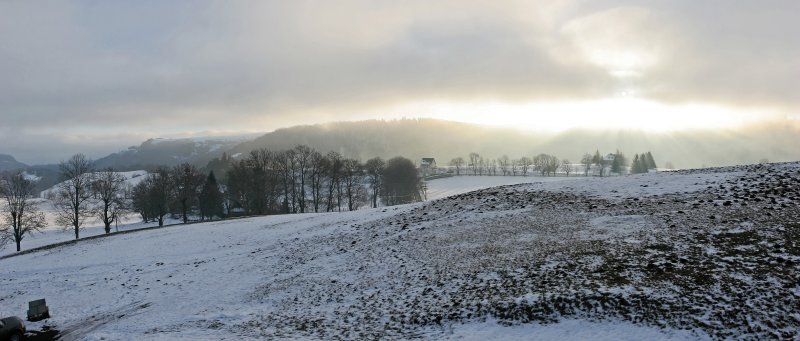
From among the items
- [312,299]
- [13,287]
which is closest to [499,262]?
[312,299]

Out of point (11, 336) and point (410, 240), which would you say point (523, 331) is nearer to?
point (410, 240)

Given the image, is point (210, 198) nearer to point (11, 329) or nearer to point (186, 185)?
point (186, 185)

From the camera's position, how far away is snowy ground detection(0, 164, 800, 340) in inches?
558

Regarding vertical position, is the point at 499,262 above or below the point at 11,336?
above

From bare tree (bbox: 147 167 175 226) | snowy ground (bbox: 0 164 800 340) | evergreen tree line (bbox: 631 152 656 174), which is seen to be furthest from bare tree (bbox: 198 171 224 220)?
evergreen tree line (bbox: 631 152 656 174)

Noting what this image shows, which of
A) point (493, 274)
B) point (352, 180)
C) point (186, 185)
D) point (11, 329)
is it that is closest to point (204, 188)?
point (186, 185)

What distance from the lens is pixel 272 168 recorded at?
8462 cm

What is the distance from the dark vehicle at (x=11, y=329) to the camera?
58.8 ft

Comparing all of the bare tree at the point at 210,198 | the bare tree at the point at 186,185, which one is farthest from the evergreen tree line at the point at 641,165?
the bare tree at the point at 186,185

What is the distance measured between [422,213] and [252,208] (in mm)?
54232

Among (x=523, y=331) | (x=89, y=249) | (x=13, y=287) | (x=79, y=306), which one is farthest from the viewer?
(x=89, y=249)

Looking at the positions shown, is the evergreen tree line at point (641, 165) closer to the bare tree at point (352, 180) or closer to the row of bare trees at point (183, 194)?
the bare tree at point (352, 180)

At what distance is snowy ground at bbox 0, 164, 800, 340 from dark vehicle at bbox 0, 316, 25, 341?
5.95 feet

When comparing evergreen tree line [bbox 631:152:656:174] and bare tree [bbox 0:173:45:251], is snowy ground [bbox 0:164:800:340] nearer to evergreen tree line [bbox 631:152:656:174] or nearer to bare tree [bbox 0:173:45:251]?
bare tree [bbox 0:173:45:251]
